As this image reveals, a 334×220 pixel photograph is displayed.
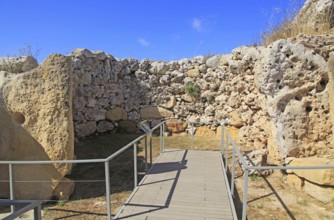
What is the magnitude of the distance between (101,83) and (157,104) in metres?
2.34

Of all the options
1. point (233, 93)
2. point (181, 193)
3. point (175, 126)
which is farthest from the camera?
point (175, 126)

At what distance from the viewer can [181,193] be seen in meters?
4.87

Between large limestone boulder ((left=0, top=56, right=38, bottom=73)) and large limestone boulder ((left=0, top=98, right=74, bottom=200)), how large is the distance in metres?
3.24

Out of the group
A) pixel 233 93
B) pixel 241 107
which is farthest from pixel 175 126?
pixel 241 107

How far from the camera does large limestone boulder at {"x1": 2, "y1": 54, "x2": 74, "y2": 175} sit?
5.35 m

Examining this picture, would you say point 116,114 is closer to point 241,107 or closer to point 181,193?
point 241,107

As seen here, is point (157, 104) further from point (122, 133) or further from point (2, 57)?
point (2, 57)

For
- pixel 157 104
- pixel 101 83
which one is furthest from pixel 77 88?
pixel 157 104

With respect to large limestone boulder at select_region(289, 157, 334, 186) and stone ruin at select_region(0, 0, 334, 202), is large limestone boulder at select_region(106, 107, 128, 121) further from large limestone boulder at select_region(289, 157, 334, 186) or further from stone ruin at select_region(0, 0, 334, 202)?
large limestone boulder at select_region(289, 157, 334, 186)

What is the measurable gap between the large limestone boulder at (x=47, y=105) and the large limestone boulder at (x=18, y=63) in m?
2.98

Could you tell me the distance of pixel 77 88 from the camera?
→ 31.8 ft

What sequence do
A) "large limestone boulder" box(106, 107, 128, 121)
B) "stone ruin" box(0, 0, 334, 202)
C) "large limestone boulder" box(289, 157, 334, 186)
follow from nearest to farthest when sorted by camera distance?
"large limestone boulder" box(289, 157, 334, 186) < "stone ruin" box(0, 0, 334, 202) < "large limestone boulder" box(106, 107, 128, 121)

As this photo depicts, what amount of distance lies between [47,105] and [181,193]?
3028mm

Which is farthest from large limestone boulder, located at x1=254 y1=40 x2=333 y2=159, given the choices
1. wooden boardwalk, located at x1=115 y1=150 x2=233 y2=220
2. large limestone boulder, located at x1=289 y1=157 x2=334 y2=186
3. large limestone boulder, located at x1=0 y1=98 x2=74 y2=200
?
large limestone boulder, located at x1=0 y1=98 x2=74 y2=200
